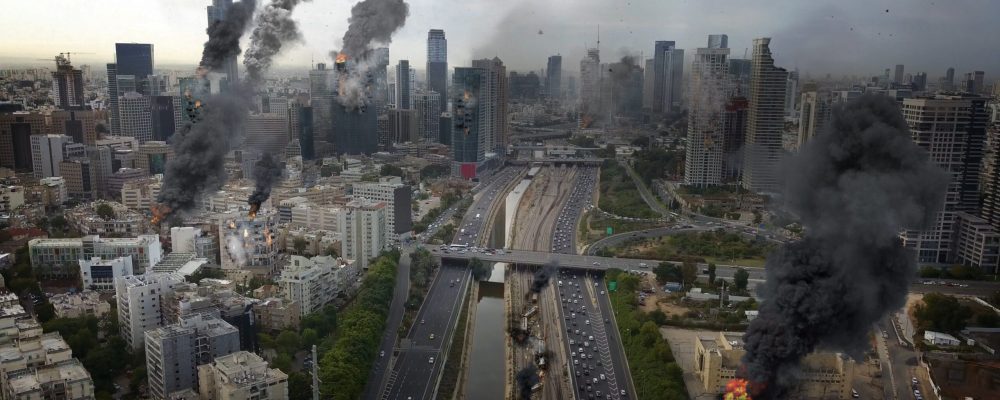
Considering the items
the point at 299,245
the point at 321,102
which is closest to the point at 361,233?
the point at 299,245

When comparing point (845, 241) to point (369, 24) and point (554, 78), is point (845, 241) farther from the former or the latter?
point (554, 78)

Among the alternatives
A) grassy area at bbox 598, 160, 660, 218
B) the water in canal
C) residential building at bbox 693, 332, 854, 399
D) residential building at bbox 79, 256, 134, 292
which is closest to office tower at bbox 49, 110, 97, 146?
residential building at bbox 79, 256, 134, 292

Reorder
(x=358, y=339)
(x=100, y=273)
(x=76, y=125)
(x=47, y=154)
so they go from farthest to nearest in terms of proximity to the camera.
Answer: (x=76, y=125), (x=47, y=154), (x=100, y=273), (x=358, y=339)

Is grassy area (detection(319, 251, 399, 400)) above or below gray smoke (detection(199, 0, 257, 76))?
below

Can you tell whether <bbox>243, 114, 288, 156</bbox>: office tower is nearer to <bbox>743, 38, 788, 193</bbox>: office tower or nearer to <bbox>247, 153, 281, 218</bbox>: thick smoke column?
<bbox>247, 153, 281, 218</bbox>: thick smoke column

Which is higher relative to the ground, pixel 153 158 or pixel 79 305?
pixel 153 158

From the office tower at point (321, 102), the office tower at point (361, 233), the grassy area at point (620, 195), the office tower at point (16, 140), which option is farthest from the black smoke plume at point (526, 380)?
the office tower at point (16, 140)

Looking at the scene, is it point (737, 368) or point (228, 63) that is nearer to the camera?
point (737, 368)
